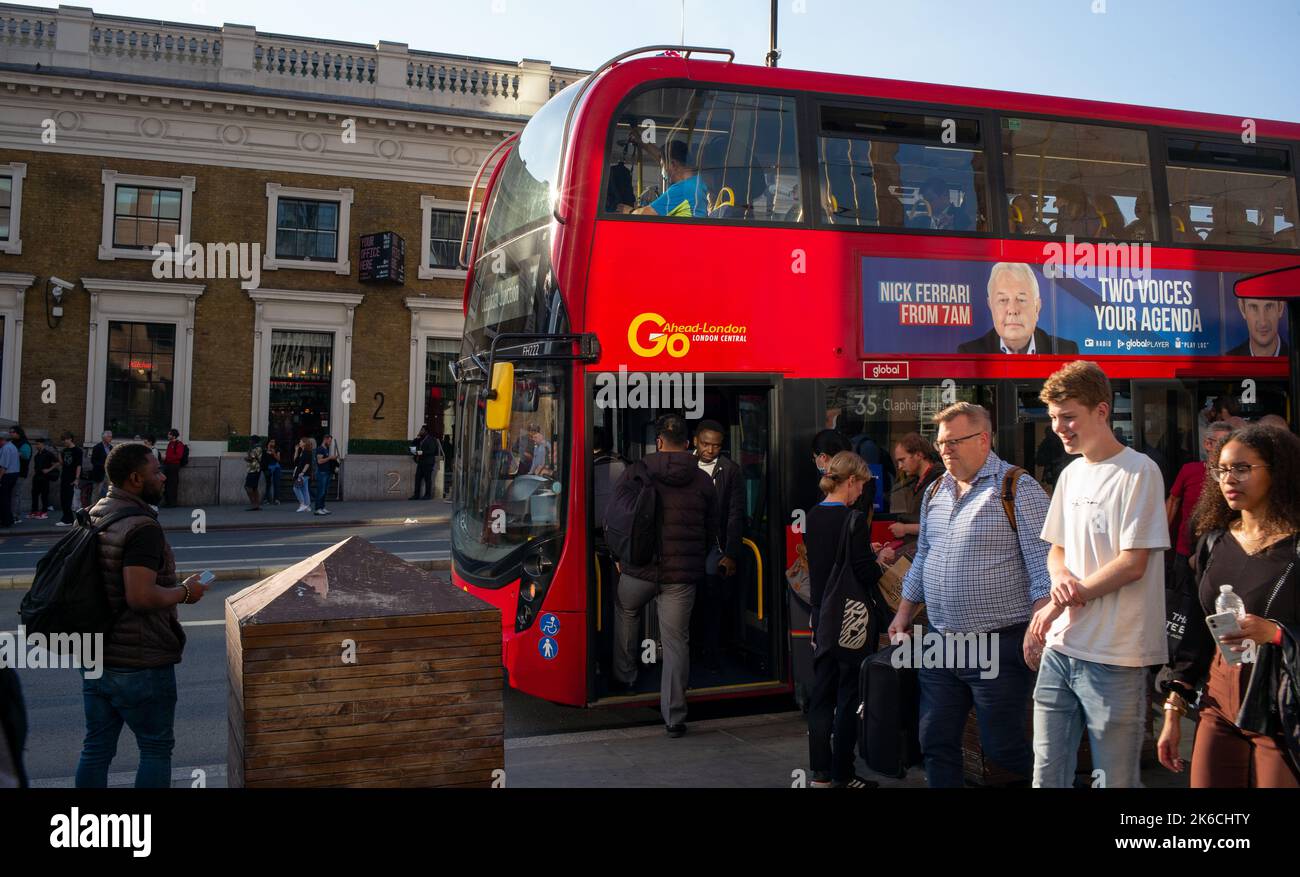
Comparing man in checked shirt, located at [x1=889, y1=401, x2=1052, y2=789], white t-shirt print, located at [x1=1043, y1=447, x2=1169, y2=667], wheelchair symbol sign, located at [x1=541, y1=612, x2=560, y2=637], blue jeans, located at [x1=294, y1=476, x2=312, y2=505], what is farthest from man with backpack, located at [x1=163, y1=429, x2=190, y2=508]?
white t-shirt print, located at [x1=1043, y1=447, x2=1169, y2=667]

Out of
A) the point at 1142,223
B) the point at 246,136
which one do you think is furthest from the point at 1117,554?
the point at 246,136

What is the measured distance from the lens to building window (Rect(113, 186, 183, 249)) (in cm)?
2358

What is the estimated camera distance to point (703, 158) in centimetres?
662

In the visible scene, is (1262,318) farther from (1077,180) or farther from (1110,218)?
(1077,180)

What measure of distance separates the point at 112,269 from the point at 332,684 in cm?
2389

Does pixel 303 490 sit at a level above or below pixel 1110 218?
below

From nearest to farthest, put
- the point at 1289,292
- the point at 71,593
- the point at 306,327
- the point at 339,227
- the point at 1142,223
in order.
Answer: the point at 71,593, the point at 1289,292, the point at 1142,223, the point at 306,327, the point at 339,227

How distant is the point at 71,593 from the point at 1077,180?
6.82 meters

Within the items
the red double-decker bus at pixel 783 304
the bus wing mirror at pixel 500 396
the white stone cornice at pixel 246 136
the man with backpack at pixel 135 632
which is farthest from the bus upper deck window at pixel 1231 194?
the white stone cornice at pixel 246 136

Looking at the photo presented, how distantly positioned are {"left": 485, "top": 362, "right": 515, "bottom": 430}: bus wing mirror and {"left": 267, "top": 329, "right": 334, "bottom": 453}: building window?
1944 centimetres

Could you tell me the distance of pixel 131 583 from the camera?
4031 millimetres

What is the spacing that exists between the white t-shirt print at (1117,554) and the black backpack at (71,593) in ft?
12.0

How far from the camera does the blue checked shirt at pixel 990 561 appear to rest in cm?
402
